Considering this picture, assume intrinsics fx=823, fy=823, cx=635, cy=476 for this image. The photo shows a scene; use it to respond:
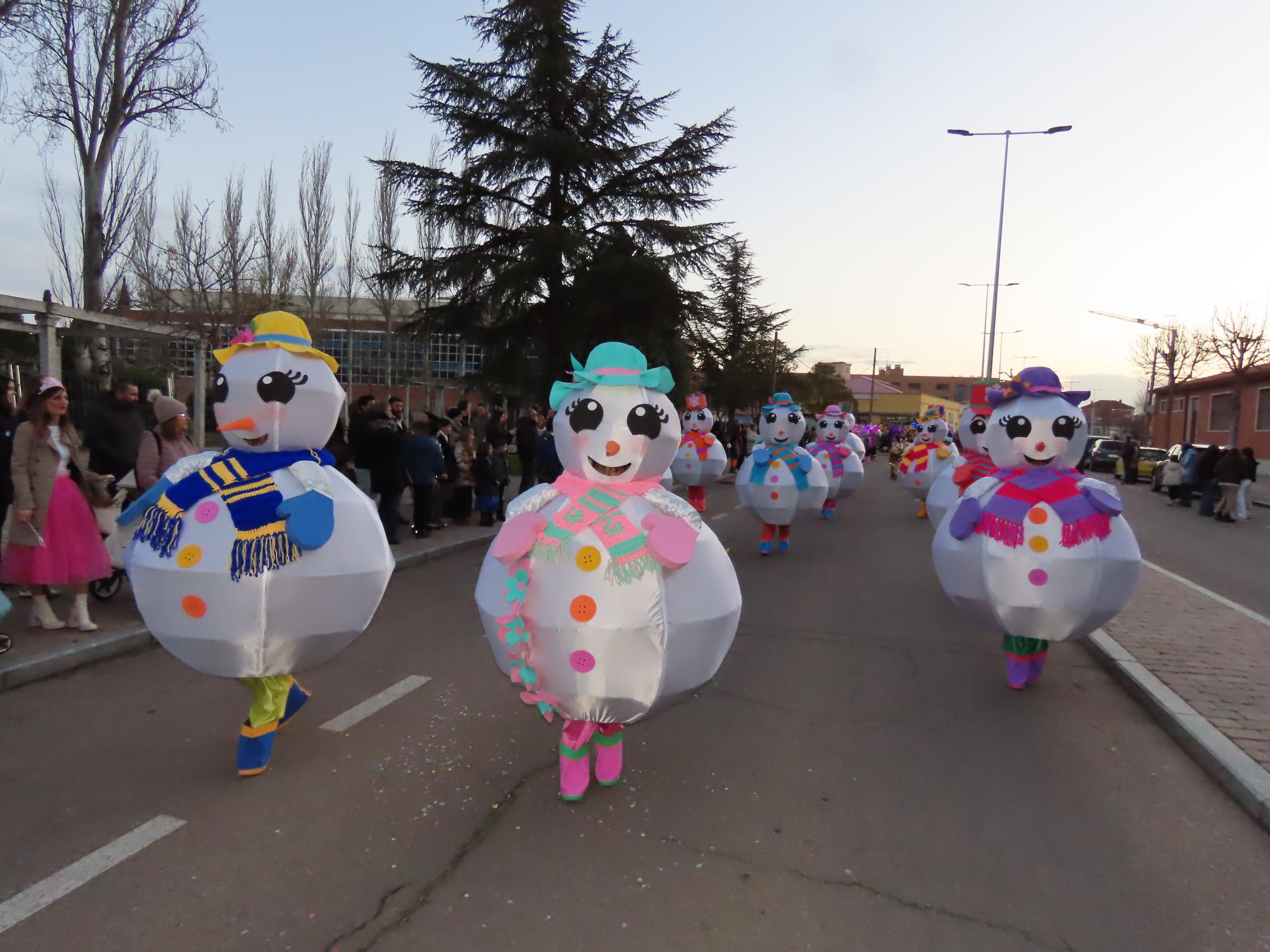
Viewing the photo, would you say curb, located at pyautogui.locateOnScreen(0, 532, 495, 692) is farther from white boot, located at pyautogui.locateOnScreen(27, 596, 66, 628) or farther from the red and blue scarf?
the red and blue scarf

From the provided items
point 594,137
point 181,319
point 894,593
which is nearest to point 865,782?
point 894,593

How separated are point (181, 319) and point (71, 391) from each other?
6.63m

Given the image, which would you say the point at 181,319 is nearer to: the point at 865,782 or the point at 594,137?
the point at 594,137

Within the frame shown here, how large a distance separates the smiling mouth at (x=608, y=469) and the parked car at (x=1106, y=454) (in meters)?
35.4

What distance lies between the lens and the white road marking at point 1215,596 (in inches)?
307

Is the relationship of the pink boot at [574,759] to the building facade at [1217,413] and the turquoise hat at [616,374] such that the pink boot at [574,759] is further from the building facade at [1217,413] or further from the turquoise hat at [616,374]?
the building facade at [1217,413]

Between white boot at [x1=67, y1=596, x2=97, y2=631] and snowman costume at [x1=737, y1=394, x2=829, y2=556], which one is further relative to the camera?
snowman costume at [x1=737, y1=394, x2=829, y2=556]

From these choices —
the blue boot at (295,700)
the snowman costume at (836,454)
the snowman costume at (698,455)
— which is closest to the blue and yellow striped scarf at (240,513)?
the blue boot at (295,700)

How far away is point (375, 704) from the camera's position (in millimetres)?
5035

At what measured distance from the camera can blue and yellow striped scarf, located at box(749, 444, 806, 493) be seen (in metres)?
10.2

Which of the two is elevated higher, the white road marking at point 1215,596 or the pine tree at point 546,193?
the pine tree at point 546,193

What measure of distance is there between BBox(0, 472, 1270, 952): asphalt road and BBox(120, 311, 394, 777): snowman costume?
2.15 ft

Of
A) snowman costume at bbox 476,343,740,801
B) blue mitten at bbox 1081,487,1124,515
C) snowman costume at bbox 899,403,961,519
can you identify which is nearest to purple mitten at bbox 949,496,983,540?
blue mitten at bbox 1081,487,1124,515

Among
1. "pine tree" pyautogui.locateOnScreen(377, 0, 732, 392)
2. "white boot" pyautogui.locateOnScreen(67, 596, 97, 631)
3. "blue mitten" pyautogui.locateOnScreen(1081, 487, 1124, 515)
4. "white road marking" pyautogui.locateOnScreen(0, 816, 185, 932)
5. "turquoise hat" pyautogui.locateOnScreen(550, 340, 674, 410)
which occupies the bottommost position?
"white road marking" pyautogui.locateOnScreen(0, 816, 185, 932)
